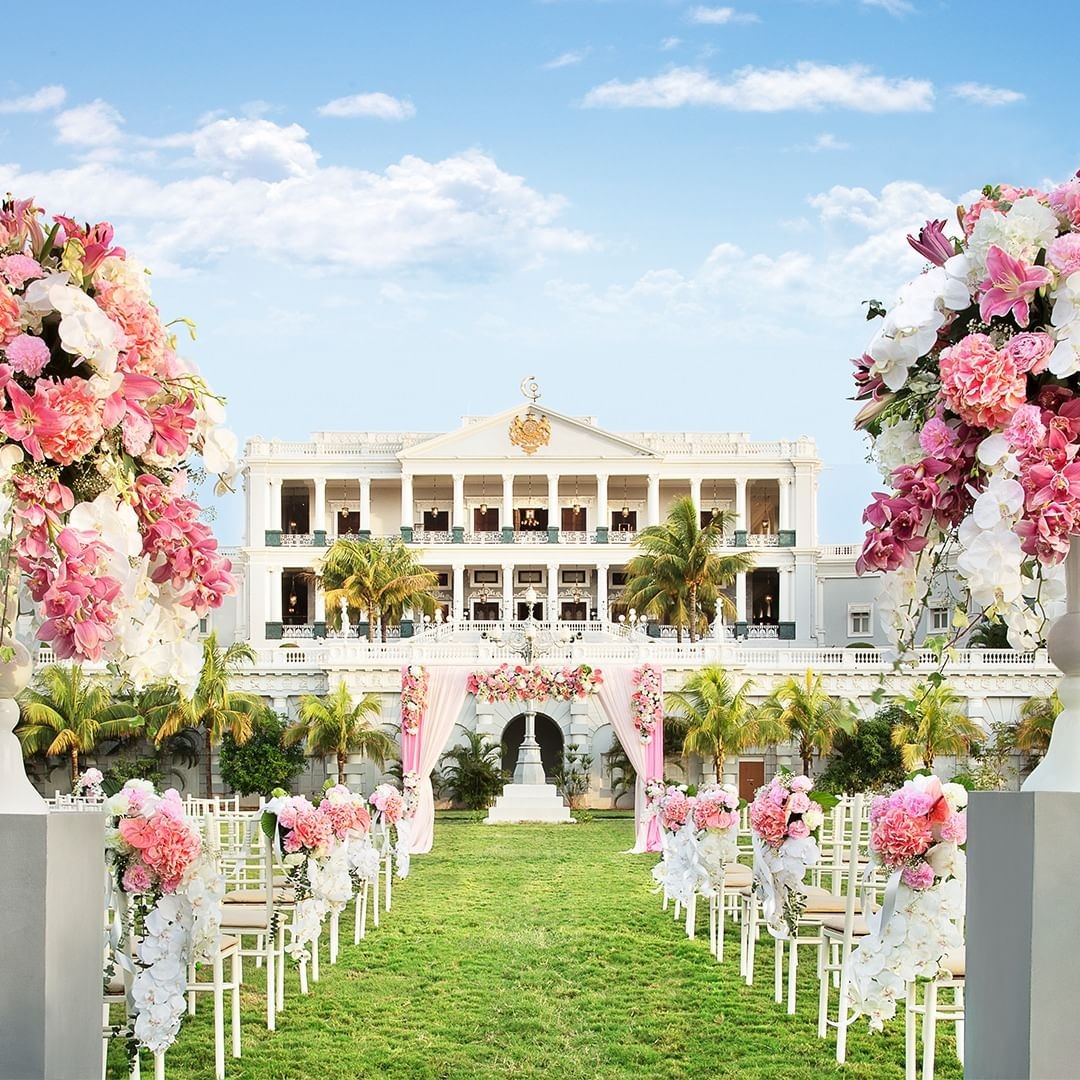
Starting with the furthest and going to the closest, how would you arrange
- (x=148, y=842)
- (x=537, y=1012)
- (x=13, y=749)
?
(x=537, y=1012), (x=148, y=842), (x=13, y=749)

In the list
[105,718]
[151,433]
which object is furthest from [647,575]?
[151,433]

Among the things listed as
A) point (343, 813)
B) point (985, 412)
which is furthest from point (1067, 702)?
point (343, 813)

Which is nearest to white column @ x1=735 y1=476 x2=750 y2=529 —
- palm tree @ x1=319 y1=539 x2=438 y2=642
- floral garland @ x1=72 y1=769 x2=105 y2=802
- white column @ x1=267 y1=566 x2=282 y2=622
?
white column @ x1=267 y1=566 x2=282 y2=622

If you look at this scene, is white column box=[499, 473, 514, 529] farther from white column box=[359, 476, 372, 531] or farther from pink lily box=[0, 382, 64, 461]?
pink lily box=[0, 382, 64, 461]

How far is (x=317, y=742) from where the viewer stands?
31.9 meters

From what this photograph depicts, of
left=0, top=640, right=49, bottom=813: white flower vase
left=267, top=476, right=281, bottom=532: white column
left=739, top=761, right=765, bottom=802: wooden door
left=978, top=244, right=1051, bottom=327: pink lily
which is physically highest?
left=267, top=476, right=281, bottom=532: white column

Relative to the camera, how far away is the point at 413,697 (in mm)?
26359

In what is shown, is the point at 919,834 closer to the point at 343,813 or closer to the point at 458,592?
the point at 343,813

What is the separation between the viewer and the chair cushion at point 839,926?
885 centimetres

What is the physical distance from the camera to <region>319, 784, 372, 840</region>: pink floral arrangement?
11.9 metres

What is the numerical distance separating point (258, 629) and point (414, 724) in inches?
1093

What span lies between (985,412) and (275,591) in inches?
2050

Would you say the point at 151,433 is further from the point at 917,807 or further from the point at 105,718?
the point at 105,718

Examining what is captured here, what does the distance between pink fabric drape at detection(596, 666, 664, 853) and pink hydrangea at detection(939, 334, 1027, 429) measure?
22.9 meters
